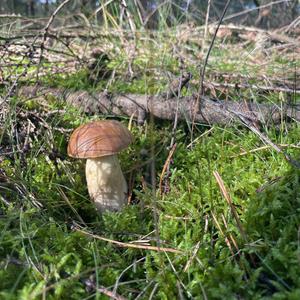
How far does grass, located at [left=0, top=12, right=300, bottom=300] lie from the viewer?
1136mm

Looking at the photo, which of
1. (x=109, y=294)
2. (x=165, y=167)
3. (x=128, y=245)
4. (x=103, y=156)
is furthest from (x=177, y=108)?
(x=109, y=294)

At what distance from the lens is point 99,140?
1.63 metres

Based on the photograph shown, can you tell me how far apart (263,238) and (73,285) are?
0.71m

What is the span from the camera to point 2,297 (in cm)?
106

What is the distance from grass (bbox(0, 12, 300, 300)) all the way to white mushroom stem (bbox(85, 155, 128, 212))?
0.06 metres

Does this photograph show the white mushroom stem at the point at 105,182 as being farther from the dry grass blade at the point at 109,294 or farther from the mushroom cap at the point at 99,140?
the dry grass blade at the point at 109,294

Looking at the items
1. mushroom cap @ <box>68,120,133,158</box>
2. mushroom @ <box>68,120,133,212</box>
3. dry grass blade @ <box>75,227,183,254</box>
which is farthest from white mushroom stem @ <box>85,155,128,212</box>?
dry grass blade @ <box>75,227,183,254</box>

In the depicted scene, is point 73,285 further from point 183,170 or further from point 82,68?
point 82,68

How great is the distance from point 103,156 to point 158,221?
446mm

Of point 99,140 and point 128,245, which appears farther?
point 99,140

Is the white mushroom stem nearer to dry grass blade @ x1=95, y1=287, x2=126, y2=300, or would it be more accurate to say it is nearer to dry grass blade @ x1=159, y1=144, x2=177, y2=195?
dry grass blade @ x1=159, y1=144, x2=177, y2=195

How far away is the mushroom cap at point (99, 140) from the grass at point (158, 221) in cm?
24

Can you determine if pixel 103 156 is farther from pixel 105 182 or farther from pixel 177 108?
pixel 177 108

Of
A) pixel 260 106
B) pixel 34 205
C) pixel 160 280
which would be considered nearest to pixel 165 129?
pixel 260 106
